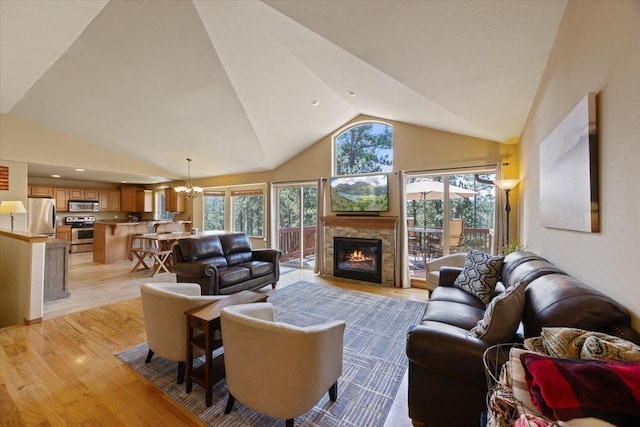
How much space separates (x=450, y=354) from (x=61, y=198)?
10.5m

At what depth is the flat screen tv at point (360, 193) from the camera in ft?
16.1

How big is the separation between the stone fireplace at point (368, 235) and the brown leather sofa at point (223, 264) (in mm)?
1308

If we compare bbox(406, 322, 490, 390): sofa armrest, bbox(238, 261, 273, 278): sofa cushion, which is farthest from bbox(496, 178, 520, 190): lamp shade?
bbox(238, 261, 273, 278): sofa cushion

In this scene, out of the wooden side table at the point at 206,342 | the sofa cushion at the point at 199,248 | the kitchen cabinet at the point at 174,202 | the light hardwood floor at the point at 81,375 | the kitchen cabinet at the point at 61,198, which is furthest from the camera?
the kitchen cabinet at the point at 174,202

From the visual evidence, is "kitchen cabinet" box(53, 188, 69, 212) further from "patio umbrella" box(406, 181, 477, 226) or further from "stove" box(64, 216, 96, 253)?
"patio umbrella" box(406, 181, 477, 226)

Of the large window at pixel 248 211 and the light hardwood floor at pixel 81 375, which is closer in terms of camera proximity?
the light hardwood floor at pixel 81 375

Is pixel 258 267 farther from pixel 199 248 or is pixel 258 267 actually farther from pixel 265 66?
pixel 265 66

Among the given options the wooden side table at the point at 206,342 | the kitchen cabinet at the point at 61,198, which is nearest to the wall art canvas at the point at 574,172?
the wooden side table at the point at 206,342

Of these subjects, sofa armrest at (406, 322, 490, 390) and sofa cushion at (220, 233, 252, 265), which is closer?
sofa armrest at (406, 322, 490, 390)

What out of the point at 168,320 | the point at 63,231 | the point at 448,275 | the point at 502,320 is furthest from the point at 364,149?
the point at 63,231

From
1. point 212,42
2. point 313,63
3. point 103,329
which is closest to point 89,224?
point 103,329

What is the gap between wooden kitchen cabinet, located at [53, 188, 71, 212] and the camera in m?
7.53

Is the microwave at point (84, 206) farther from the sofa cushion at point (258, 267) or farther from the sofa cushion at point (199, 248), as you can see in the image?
the sofa cushion at point (258, 267)

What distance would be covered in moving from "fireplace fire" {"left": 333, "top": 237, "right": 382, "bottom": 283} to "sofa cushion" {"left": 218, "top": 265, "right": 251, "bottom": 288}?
6.64 ft
